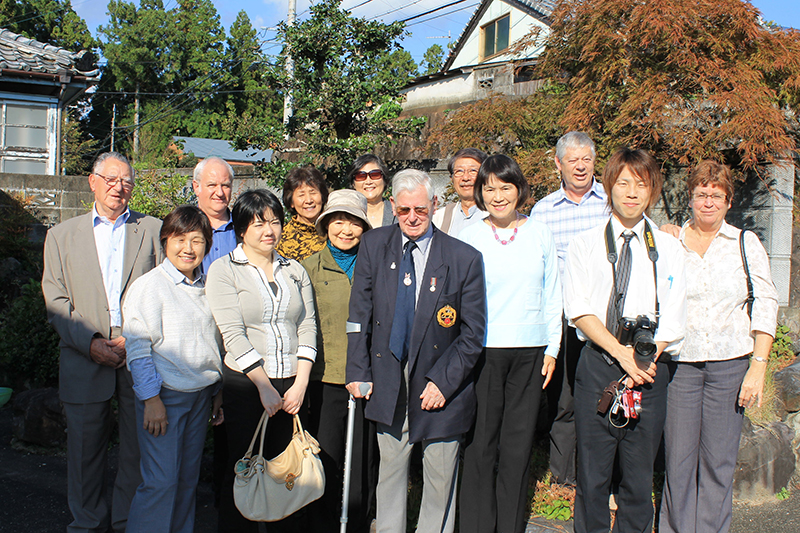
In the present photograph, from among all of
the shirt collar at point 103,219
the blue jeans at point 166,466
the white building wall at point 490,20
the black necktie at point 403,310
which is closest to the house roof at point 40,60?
the shirt collar at point 103,219

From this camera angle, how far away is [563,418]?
12.7ft

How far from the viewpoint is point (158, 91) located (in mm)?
36812

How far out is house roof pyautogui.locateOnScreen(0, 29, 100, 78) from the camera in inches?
391

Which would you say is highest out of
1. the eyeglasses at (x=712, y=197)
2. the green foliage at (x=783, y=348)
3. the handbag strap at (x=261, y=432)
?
the eyeglasses at (x=712, y=197)

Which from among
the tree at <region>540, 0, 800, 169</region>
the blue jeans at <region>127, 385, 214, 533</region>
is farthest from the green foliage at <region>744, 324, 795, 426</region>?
the blue jeans at <region>127, 385, 214, 533</region>

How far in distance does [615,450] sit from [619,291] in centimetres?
84

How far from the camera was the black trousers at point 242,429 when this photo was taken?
3027 mm

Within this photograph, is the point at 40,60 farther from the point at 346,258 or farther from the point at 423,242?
the point at 423,242

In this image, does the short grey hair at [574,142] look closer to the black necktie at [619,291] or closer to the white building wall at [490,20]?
the black necktie at [619,291]

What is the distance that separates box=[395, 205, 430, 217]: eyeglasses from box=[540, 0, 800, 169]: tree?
2477mm

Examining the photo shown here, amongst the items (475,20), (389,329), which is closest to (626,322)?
(389,329)

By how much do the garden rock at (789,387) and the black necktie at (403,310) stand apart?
382cm

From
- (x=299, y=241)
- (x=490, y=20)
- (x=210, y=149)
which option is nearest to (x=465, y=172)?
(x=299, y=241)

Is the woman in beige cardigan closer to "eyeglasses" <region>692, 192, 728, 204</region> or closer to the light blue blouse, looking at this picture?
the light blue blouse
